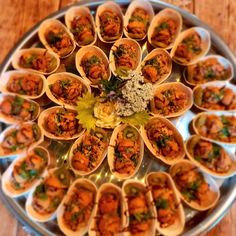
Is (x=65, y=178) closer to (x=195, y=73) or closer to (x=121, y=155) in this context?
(x=121, y=155)

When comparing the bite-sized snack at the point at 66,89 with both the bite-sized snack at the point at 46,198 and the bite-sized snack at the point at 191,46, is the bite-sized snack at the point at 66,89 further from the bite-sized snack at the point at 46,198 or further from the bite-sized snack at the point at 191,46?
the bite-sized snack at the point at 191,46

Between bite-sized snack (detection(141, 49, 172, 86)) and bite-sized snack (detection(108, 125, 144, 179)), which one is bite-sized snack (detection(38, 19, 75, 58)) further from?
bite-sized snack (detection(108, 125, 144, 179))

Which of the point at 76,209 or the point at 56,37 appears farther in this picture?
the point at 56,37

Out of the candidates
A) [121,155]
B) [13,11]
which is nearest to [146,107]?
[121,155]

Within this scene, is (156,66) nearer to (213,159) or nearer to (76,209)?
(213,159)

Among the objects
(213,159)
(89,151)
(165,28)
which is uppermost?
(165,28)

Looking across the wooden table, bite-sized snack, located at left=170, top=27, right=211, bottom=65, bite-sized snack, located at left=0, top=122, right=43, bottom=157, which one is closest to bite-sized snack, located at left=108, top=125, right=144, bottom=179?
bite-sized snack, located at left=0, top=122, right=43, bottom=157

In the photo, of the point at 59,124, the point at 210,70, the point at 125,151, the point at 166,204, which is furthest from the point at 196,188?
the point at 59,124

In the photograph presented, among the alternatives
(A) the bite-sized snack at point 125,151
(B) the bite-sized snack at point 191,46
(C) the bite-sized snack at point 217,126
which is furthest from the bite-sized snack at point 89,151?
(B) the bite-sized snack at point 191,46
